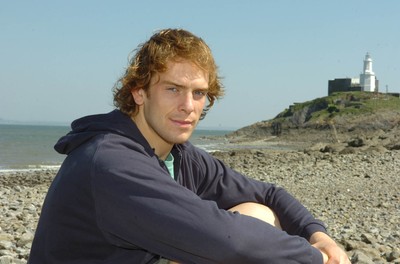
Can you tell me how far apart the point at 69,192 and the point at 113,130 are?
1.07ft

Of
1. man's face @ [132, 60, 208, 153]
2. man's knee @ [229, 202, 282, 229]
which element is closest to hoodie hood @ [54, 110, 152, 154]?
man's face @ [132, 60, 208, 153]

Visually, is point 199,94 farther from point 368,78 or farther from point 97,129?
point 368,78

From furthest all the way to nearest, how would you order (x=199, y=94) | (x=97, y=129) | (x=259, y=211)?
(x=259, y=211) < (x=199, y=94) < (x=97, y=129)

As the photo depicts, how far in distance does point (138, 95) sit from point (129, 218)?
772 mm

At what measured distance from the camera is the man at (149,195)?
7.00 ft

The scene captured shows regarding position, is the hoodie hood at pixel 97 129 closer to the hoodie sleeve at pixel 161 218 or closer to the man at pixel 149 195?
the man at pixel 149 195

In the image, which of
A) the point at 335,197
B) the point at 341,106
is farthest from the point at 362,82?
the point at 335,197

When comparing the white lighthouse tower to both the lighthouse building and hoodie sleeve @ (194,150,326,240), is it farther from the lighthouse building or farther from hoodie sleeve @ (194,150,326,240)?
hoodie sleeve @ (194,150,326,240)

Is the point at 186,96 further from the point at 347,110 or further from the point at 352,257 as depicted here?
the point at 347,110

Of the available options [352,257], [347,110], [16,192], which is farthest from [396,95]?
[352,257]

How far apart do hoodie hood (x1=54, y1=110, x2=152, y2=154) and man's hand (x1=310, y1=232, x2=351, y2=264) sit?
3.31 feet

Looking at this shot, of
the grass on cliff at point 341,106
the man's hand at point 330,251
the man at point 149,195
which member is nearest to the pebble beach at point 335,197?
the man's hand at point 330,251

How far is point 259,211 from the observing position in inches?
119

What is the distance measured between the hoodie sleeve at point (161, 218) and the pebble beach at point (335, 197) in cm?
281
